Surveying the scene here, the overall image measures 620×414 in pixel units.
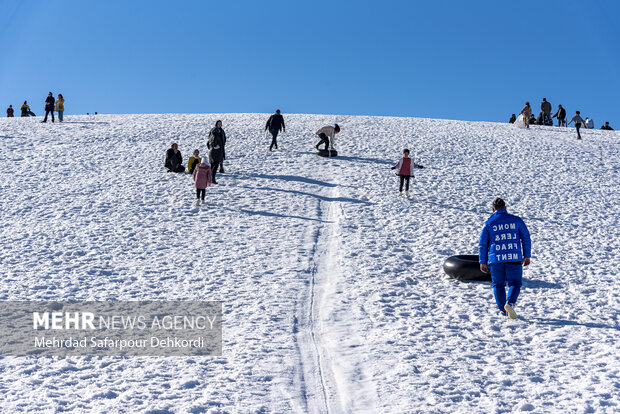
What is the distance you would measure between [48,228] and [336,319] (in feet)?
30.0

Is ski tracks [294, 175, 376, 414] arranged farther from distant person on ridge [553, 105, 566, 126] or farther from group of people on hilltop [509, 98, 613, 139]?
distant person on ridge [553, 105, 566, 126]


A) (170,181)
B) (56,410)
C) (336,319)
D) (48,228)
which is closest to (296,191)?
(170,181)

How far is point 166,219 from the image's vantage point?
1479 cm

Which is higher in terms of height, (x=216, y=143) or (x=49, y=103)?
(x=49, y=103)

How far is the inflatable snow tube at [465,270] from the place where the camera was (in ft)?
33.6

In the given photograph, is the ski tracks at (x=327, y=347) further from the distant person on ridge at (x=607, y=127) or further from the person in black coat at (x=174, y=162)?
the distant person on ridge at (x=607, y=127)

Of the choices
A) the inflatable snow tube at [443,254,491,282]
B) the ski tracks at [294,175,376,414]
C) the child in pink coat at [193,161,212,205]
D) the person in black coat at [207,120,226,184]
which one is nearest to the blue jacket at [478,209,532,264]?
the inflatable snow tube at [443,254,491,282]

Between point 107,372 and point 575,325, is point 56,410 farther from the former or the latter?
point 575,325

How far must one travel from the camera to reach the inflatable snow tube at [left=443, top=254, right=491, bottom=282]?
10242 mm

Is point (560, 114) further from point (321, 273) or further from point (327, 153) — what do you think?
point (321, 273)

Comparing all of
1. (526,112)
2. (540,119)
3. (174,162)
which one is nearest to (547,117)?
(540,119)

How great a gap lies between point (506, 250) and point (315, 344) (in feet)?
10.3

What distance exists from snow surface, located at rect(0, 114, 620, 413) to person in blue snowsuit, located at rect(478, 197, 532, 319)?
597mm

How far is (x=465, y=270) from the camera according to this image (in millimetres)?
10266
